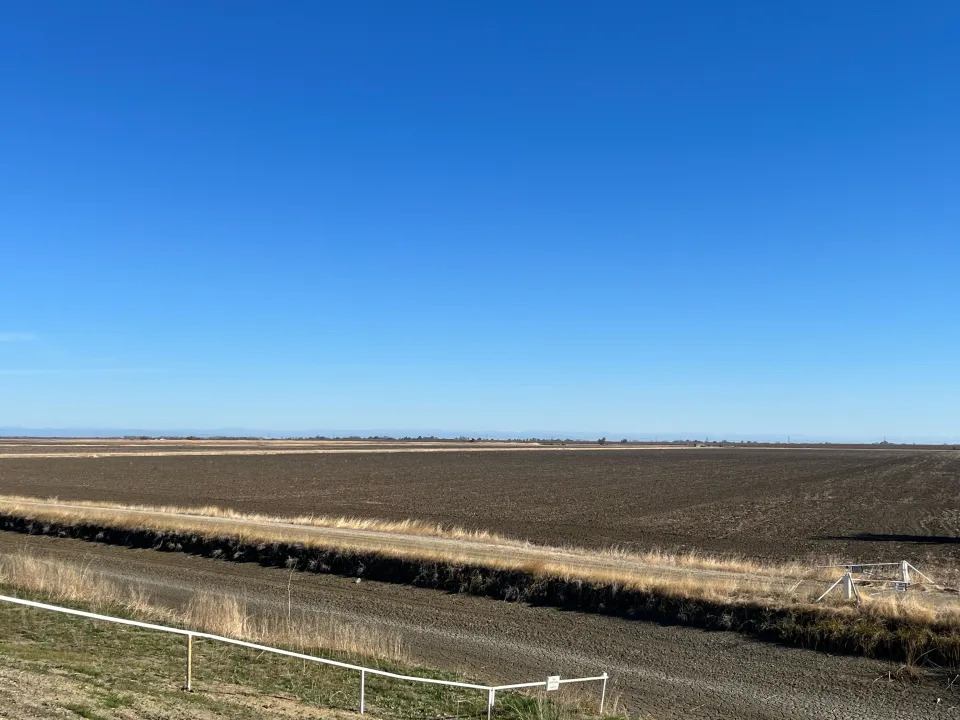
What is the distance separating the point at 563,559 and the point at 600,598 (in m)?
4.43

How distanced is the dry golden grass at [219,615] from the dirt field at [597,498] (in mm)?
15977

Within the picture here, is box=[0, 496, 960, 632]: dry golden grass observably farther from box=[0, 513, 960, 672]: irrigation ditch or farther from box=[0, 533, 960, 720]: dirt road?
box=[0, 533, 960, 720]: dirt road

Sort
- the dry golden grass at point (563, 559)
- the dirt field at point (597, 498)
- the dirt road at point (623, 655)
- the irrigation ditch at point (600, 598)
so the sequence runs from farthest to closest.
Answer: the dirt field at point (597, 498)
the dry golden grass at point (563, 559)
the irrigation ditch at point (600, 598)
the dirt road at point (623, 655)

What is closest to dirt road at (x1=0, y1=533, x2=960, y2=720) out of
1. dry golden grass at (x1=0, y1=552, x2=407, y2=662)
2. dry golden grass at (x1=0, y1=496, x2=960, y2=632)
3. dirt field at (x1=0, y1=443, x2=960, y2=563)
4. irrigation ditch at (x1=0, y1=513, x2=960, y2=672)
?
irrigation ditch at (x1=0, y1=513, x2=960, y2=672)

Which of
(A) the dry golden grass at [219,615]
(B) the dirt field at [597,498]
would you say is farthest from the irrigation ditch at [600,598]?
(B) the dirt field at [597,498]

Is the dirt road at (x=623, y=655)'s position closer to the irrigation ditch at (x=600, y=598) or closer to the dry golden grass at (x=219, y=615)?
the irrigation ditch at (x=600, y=598)

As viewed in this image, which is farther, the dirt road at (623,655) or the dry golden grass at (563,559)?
the dry golden grass at (563,559)

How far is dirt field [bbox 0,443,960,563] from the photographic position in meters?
35.0

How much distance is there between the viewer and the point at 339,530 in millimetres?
31922

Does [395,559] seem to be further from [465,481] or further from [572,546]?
[465,481]

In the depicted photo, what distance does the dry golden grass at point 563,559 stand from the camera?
18.9 metres

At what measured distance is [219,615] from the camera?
18.6m

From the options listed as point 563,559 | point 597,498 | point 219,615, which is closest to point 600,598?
point 563,559

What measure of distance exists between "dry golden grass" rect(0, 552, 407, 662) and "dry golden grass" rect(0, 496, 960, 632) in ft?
18.5
